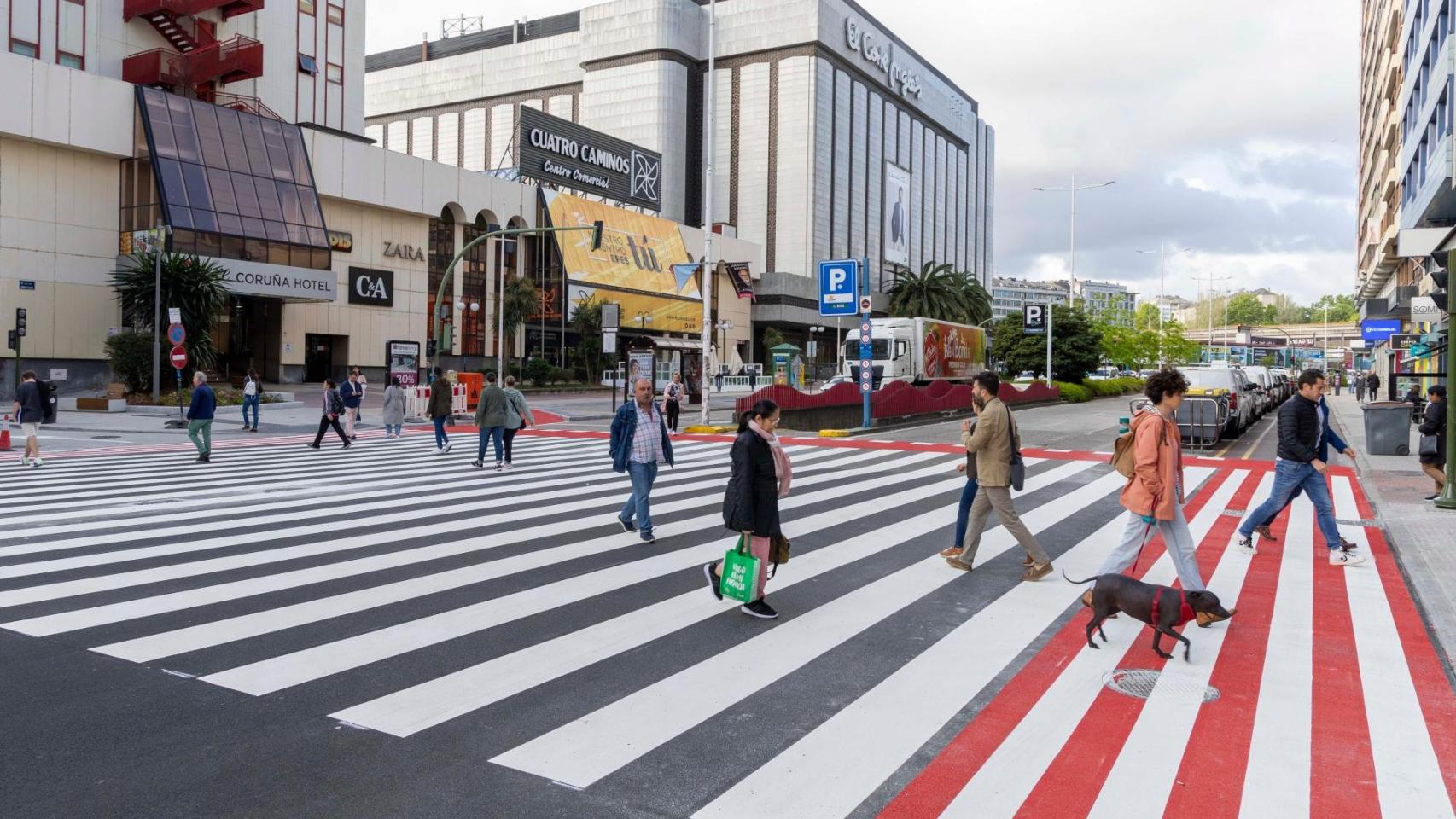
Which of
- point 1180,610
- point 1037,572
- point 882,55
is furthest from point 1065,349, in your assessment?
point 882,55

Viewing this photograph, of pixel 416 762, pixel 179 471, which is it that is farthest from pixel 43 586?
pixel 179 471

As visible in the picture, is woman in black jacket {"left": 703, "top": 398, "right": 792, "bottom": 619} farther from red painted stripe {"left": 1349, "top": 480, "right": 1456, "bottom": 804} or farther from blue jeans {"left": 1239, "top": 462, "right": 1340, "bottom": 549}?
blue jeans {"left": 1239, "top": 462, "right": 1340, "bottom": 549}

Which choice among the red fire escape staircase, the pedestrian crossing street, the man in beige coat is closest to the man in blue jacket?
the pedestrian crossing street

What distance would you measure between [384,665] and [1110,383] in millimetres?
56481

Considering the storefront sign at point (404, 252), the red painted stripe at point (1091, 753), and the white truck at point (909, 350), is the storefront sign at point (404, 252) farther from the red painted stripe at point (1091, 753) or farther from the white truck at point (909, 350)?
the red painted stripe at point (1091, 753)

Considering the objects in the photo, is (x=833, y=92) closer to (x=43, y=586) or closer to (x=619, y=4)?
(x=619, y=4)

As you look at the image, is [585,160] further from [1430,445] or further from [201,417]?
[1430,445]

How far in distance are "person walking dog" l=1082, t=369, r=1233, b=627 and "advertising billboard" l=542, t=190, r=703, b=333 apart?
5453 centimetres

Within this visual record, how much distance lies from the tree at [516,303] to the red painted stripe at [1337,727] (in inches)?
2081

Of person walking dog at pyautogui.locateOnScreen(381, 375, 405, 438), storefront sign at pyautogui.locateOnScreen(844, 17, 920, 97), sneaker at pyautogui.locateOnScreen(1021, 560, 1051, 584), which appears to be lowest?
sneaker at pyautogui.locateOnScreen(1021, 560, 1051, 584)

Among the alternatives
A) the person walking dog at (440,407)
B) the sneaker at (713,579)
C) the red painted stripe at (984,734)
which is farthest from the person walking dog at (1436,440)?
the person walking dog at (440,407)

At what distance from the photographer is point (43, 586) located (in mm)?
7574

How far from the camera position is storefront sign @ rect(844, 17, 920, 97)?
316 feet

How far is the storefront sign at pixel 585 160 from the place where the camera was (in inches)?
2419
